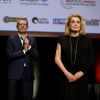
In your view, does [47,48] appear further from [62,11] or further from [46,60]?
[62,11]

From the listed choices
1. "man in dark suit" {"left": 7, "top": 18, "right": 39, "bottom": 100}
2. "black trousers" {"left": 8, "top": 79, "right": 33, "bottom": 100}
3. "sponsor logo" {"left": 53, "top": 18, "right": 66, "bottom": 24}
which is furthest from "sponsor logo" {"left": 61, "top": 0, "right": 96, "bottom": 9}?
"black trousers" {"left": 8, "top": 79, "right": 33, "bottom": 100}

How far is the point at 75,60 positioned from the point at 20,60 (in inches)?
27.9

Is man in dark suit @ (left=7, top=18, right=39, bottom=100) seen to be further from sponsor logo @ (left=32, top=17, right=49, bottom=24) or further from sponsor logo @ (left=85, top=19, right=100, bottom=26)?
sponsor logo @ (left=85, top=19, right=100, bottom=26)

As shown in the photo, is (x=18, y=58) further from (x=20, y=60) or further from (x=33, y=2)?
(x=33, y=2)

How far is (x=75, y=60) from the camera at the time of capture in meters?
3.81

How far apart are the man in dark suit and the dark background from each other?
3.53 ft

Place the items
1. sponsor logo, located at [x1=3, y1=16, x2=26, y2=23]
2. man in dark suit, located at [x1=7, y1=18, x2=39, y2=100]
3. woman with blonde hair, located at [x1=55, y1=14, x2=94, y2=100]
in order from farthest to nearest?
sponsor logo, located at [x1=3, y1=16, x2=26, y2=23], man in dark suit, located at [x1=7, y1=18, x2=39, y2=100], woman with blonde hair, located at [x1=55, y1=14, x2=94, y2=100]

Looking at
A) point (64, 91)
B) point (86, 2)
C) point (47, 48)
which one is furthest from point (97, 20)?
point (64, 91)

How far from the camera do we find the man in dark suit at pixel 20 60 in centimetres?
402

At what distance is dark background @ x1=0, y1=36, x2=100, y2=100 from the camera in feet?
16.9

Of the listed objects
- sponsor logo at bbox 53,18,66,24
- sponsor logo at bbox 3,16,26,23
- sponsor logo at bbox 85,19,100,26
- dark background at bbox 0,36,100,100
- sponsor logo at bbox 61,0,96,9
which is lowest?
dark background at bbox 0,36,100,100

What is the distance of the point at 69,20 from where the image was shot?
3846mm

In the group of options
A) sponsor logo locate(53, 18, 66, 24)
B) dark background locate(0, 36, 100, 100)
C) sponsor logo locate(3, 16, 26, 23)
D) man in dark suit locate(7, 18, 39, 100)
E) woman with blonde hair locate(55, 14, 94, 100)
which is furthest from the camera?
dark background locate(0, 36, 100, 100)

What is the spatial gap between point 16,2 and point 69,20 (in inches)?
49.4
